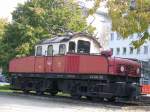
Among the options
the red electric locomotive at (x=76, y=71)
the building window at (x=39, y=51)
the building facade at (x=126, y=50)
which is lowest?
Answer: the red electric locomotive at (x=76, y=71)

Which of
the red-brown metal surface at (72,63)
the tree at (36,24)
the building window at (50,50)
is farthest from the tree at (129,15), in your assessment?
the tree at (36,24)

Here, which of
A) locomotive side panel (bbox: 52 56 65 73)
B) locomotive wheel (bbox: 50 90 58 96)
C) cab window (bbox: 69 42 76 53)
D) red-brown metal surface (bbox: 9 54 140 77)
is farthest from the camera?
locomotive wheel (bbox: 50 90 58 96)

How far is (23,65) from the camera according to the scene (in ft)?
105

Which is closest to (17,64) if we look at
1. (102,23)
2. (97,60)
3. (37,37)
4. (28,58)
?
(28,58)

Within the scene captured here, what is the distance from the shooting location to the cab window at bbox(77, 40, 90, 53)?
2832 cm

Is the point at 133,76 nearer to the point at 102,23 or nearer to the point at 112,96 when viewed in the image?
the point at 112,96

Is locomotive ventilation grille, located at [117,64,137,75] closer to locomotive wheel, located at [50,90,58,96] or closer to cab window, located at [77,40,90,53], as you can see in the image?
cab window, located at [77,40,90,53]

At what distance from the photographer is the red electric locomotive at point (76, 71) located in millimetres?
23594

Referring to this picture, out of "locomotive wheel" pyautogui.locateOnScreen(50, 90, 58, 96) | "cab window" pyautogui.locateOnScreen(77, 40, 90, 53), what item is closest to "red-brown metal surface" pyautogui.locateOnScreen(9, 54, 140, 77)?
"locomotive wheel" pyautogui.locateOnScreen(50, 90, 58, 96)

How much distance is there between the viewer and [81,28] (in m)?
42.1

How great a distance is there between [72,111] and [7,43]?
23.7 m

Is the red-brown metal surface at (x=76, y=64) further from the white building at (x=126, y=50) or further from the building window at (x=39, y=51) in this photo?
the white building at (x=126, y=50)

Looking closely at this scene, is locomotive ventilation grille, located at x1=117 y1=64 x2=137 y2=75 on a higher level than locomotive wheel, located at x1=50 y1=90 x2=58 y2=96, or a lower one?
higher

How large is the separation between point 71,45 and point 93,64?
3.87 meters
